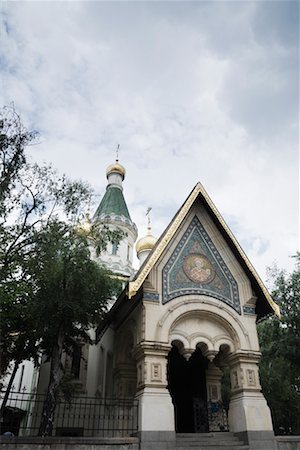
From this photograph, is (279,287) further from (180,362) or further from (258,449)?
(258,449)

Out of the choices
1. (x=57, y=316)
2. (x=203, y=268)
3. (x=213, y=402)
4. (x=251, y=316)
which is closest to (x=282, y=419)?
(x=213, y=402)

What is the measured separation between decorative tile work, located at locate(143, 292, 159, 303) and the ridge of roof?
1581 centimetres

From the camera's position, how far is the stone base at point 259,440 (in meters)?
9.67

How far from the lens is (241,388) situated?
34.4 ft

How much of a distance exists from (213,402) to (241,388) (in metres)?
2.96

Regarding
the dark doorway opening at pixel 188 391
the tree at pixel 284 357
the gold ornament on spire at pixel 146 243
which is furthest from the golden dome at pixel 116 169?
the dark doorway opening at pixel 188 391

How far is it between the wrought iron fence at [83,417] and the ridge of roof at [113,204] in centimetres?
1317

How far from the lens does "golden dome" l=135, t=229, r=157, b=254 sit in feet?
80.2

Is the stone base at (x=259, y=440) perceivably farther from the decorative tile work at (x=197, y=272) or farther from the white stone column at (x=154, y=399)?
the decorative tile work at (x=197, y=272)

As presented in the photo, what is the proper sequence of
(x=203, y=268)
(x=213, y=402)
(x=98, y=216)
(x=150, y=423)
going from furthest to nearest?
1. (x=98, y=216)
2. (x=213, y=402)
3. (x=203, y=268)
4. (x=150, y=423)

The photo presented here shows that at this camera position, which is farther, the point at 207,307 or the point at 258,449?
the point at 207,307

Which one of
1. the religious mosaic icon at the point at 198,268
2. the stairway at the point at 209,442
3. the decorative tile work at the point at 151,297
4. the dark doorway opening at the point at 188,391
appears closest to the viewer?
the stairway at the point at 209,442

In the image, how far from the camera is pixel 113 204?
1059 inches

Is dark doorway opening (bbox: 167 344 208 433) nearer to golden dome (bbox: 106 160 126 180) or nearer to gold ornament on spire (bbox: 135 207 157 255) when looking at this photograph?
gold ornament on spire (bbox: 135 207 157 255)
